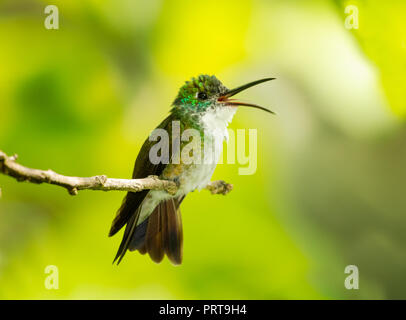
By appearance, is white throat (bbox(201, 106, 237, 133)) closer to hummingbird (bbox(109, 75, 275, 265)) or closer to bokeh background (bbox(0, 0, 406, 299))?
hummingbird (bbox(109, 75, 275, 265))

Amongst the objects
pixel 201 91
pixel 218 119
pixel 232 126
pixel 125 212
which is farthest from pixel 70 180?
pixel 232 126

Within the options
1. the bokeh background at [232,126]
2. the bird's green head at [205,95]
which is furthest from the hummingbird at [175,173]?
the bokeh background at [232,126]

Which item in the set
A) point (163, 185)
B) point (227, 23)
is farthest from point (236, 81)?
point (163, 185)

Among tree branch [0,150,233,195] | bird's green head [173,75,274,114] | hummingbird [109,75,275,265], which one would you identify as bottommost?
tree branch [0,150,233,195]

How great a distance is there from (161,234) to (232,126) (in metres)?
1.18

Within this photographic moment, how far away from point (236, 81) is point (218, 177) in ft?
3.04

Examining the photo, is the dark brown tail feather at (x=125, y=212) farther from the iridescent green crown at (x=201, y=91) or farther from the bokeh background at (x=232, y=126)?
the iridescent green crown at (x=201, y=91)

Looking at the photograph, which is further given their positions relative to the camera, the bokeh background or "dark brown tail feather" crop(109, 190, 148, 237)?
the bokeh background

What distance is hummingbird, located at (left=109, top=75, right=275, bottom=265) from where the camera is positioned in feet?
13.1

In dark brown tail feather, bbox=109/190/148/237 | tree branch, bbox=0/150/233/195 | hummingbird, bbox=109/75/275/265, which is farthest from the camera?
hummingbird, bbox=109/75/275/265

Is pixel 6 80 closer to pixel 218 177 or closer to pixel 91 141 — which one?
pixel 91 141

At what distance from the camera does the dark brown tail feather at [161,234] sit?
4387 mm

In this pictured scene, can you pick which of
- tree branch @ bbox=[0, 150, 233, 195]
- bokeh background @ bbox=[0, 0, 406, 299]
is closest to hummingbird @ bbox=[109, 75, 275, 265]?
bokeh background @ bbox=[0, 0, 406, 299]

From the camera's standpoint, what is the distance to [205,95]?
4.39 metres
